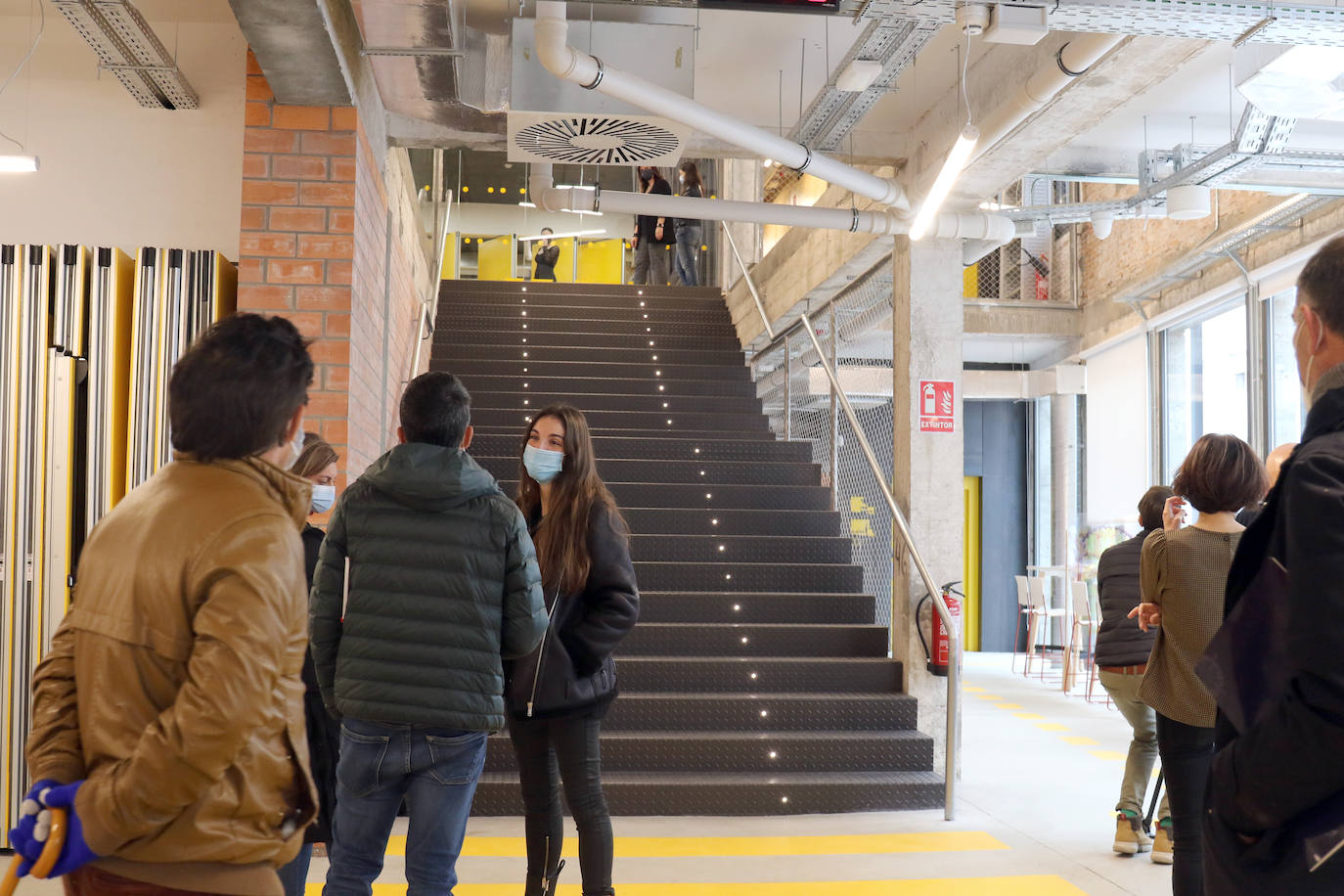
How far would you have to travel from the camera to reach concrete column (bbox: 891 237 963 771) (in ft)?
19.7

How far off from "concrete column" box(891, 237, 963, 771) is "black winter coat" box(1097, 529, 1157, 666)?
1345 mm

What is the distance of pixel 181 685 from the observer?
1.39 meters

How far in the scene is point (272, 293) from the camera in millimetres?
4332

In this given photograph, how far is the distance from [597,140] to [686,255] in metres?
7.28

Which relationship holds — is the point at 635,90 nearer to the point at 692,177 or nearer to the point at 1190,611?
the point at 1190,611

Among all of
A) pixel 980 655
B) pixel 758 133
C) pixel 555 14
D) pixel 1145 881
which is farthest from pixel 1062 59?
pixel 980 655

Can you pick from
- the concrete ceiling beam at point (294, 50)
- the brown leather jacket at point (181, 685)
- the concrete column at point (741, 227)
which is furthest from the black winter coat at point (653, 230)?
the brown leather jacket at point (181, 685)

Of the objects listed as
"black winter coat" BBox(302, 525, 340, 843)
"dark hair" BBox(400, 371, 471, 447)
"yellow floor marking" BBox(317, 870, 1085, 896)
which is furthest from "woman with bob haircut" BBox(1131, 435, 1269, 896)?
"black winter coat" BBox(302, 525, 340, 843)

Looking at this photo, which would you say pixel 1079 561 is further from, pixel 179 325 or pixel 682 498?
pixel 179 325

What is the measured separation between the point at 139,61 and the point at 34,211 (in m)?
0.77

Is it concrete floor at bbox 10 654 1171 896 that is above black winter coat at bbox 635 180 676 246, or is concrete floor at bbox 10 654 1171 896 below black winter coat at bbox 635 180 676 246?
below

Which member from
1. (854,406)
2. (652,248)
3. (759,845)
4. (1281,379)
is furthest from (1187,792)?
(652,248)

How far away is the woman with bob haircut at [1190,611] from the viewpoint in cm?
297

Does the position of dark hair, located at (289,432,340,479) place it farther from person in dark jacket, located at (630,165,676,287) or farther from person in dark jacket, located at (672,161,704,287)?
person in dark jacket, located at (630,165,676,287)
